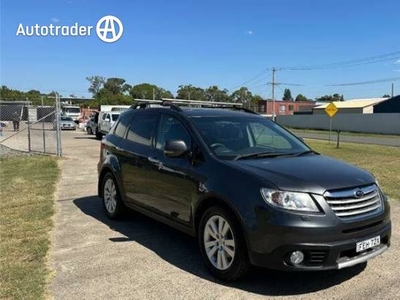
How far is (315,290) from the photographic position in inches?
160

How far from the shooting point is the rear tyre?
6539 mm

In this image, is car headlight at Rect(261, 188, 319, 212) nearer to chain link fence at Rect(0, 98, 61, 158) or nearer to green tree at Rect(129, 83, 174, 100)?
chain link fence at Rect(0, 98, 61, 158)

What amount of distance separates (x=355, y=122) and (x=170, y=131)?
48481mm

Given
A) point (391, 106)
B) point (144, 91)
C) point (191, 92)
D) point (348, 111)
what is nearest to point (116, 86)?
point (144, 91)

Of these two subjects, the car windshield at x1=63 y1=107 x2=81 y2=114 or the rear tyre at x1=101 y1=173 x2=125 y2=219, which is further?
the car windshield at x1=63 y1=107 x2=81 y2=114

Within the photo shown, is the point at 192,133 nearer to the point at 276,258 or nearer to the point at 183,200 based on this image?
the point at 183,200

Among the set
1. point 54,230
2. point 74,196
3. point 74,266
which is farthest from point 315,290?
point 74,196

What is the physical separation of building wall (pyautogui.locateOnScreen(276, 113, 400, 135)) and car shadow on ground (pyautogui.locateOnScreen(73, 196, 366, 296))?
42.5 m

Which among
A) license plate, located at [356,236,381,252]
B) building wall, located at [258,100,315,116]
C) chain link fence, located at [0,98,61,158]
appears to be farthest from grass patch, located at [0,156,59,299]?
building wall, located at [258,100,315,116]

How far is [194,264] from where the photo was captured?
4789 mm

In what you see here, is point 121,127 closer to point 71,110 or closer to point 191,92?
point 71,110

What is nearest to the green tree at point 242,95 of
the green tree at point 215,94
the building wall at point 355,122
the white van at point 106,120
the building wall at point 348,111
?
the green tree at point 215,94

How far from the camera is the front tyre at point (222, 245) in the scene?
161 inches

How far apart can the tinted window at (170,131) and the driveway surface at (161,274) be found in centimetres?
131
